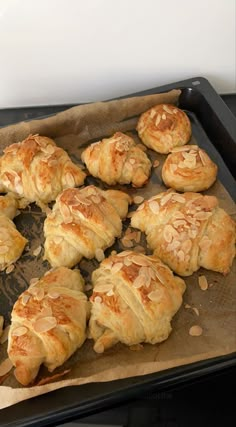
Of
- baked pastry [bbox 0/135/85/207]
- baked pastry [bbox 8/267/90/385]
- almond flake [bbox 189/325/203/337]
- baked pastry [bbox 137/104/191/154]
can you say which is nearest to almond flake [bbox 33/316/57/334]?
baked pastry [bbox 8/267/90/385]

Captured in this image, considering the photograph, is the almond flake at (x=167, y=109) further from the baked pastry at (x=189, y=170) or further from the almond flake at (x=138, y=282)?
the almond flake at (x=138, y=282)

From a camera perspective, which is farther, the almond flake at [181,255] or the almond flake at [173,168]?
the almond flake at [173,168]

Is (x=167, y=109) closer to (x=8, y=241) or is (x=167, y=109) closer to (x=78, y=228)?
(x=78, y=228)

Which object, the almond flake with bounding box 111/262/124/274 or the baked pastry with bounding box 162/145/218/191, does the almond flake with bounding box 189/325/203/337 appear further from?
the baked pastry with bounding box 162/145/218/191

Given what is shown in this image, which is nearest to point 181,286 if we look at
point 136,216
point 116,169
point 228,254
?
point 228,254

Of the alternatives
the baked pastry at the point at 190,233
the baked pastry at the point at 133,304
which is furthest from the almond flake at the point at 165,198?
the baked pastry at the point at 133,304
